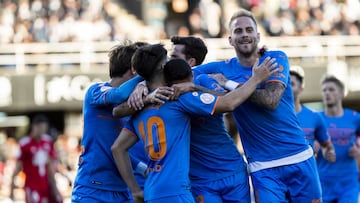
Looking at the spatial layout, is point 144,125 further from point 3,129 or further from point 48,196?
point 3,129

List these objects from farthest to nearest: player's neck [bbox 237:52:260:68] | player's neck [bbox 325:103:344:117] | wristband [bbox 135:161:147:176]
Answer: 1. player's neck [bbox 325:103:344:117]
2. wristband [bbox 135:161:147:176]
3. player's neck [bbox 237:52:260:68]

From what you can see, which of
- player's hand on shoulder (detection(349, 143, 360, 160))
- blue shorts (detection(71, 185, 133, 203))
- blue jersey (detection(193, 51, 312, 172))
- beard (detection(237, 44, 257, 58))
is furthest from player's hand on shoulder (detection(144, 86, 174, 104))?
player's hand on shoulder (detection(349, 143, 360, 160))

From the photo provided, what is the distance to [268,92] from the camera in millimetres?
8094

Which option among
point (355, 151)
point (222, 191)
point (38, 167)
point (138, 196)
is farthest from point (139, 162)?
point (38, 167)

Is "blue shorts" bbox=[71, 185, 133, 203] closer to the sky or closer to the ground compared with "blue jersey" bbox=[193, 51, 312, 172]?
closer to the ground

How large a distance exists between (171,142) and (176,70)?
585 millimetres

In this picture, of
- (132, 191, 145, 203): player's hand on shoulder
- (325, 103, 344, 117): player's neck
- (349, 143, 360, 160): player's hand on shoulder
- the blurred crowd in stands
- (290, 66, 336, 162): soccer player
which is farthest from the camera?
the blurred crowd in stands

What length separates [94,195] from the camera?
27.9ft

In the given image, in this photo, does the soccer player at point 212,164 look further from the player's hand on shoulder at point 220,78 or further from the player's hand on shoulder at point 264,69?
the player's hand on shoulder at point 264,69

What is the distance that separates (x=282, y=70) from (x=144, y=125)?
134 cm

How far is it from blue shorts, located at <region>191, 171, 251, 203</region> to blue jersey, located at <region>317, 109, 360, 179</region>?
458 centimetres

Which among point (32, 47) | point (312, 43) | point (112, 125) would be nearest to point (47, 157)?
point (112, 125)

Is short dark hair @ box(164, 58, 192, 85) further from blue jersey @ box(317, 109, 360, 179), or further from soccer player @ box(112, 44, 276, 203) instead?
blue jersey @ box(317, 109, 360, 179)

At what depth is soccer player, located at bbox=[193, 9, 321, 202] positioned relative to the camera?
27.4ft
